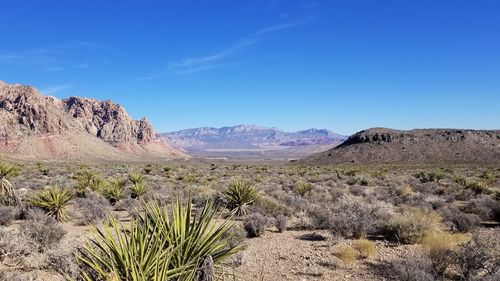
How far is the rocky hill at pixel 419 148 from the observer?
240 feet

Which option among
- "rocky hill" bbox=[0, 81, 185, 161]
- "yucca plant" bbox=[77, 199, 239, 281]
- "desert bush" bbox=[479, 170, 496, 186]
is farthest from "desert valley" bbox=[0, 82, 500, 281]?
"rocky hill" bbox=[0, 81, 185, 161]

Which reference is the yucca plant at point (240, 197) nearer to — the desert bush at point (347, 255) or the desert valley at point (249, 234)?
the desert valley at point (249, 234)

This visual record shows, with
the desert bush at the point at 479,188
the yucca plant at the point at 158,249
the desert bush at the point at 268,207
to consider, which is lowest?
the desert bush at the point at 268,207

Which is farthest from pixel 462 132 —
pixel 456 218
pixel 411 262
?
pixel 411 262

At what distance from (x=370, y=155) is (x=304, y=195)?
227 feet

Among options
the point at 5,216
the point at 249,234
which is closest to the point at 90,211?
the point at 5,216

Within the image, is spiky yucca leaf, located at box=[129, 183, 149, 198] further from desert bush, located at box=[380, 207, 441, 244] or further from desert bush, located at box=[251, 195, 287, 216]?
desert bush, located at box=[380, 207, 441, 244]

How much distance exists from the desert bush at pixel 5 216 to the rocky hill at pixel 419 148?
68.7 metres

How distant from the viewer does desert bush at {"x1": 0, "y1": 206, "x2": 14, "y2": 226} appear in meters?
12.2

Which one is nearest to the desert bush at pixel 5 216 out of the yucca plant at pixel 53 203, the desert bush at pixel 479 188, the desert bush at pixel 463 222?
the yucca plant at pixel 53 203

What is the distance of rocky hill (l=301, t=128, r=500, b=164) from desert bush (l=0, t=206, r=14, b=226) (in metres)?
68.7

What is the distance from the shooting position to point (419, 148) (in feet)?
272

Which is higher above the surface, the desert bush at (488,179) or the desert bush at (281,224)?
the desert bush at (488,179)

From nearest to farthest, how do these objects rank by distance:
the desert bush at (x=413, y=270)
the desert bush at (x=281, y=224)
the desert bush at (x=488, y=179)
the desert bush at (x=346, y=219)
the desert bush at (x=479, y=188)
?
the desert bush at (x=413, y=270) → the desert bush at (x=346, y=219) → the desert bush at (x=281, y=224) → the desert bush at (x=479, y=188) → the desert bush at (x=488, y=179)
